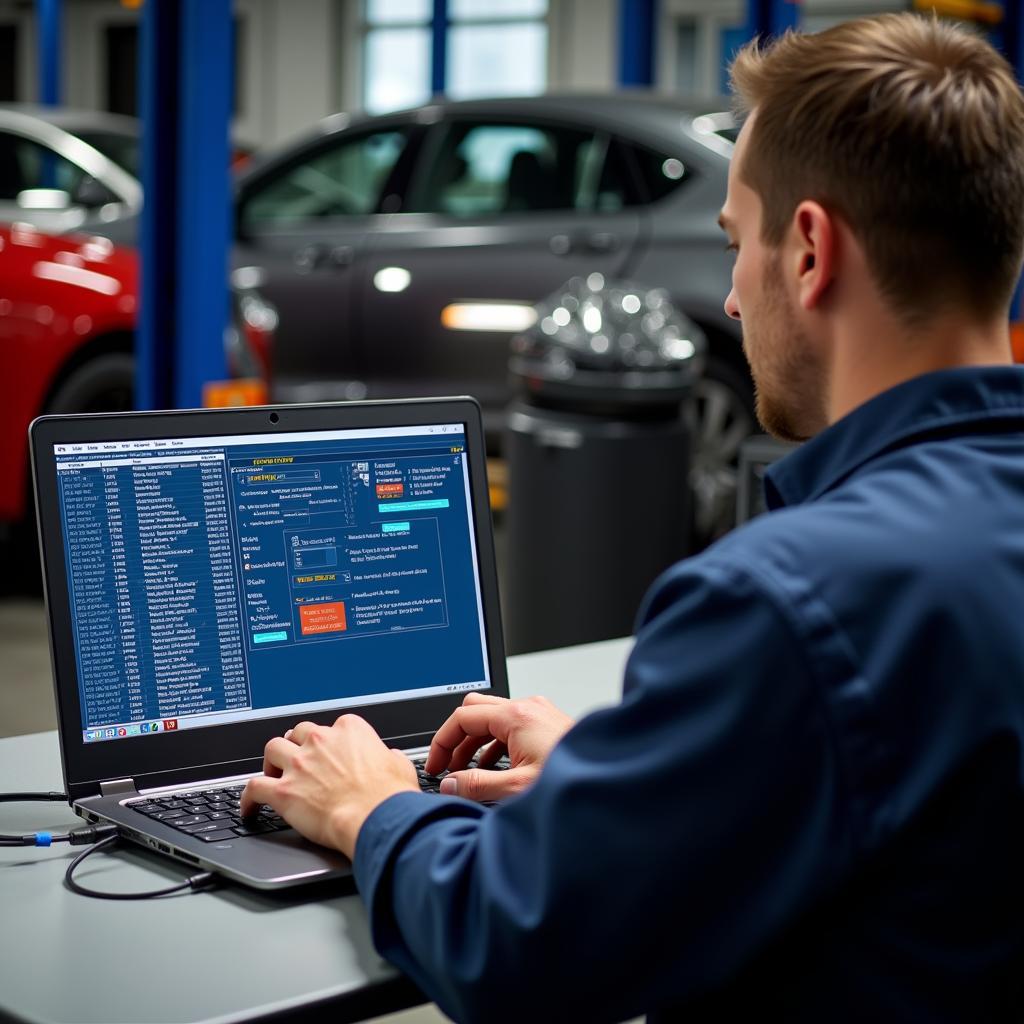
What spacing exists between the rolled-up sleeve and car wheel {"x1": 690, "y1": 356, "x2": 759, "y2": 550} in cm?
478

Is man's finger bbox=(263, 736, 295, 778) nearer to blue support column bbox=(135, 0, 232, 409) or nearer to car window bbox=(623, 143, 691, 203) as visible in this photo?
blue support column bbox=(135, 0, 232, 409)

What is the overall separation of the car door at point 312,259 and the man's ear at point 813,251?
5411mm

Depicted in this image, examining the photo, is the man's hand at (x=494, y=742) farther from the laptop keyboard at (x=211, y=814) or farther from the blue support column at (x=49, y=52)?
the blue support column at (x=49, y=52)

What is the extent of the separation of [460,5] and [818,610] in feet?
54.0

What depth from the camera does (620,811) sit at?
3.19 ft

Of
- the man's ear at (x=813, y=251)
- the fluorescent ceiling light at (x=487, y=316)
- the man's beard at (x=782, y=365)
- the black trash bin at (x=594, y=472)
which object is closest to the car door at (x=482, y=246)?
the fluorescent ceiling light at (x=487, y=316)

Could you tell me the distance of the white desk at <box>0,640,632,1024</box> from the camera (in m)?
1.12

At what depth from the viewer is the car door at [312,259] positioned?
656 centimetres

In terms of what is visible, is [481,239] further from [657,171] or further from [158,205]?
[158,205]

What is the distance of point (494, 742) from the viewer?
156cm

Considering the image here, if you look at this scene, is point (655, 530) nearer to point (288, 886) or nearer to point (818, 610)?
point (288, 886)

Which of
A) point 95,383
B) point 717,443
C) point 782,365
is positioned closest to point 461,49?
point 717,443

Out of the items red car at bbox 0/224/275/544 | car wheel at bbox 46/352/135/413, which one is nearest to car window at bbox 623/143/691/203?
red car at bbox 0/224/275/544

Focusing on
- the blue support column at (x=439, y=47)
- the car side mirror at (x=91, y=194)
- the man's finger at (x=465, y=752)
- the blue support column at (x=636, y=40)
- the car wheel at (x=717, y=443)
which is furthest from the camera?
the blue support column at (x=439, y=47)
